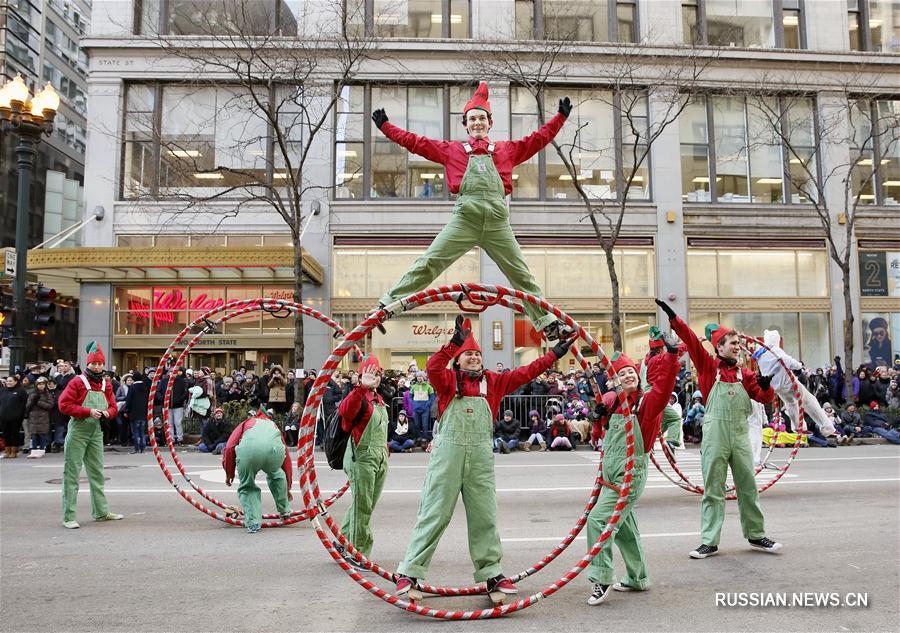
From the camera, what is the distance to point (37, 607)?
6039 millimetres

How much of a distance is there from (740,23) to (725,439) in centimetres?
2745

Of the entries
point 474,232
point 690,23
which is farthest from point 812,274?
point 474,232

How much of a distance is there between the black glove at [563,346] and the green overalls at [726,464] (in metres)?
2.47

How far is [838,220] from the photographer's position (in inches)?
1128

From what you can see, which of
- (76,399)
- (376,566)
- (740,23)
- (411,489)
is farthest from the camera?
(740,23)

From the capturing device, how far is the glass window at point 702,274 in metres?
28.3

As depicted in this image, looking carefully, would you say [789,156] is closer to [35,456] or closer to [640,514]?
[640,514]

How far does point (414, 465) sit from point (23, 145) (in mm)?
12372

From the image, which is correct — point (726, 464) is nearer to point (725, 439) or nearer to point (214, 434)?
point (725, 439)

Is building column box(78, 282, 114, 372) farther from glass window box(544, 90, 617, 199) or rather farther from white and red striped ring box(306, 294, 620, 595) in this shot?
white and red striped ring box(306, 294, 620, 595)

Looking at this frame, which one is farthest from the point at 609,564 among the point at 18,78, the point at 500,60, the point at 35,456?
the point at 500,60

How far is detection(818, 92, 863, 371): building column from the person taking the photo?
92.8 ft

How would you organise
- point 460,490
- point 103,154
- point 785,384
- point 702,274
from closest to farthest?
1. point 460,490
2. point 785,384
3. point 103,154
4. point 702,274

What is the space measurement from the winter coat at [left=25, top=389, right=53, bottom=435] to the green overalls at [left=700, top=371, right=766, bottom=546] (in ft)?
53.8
